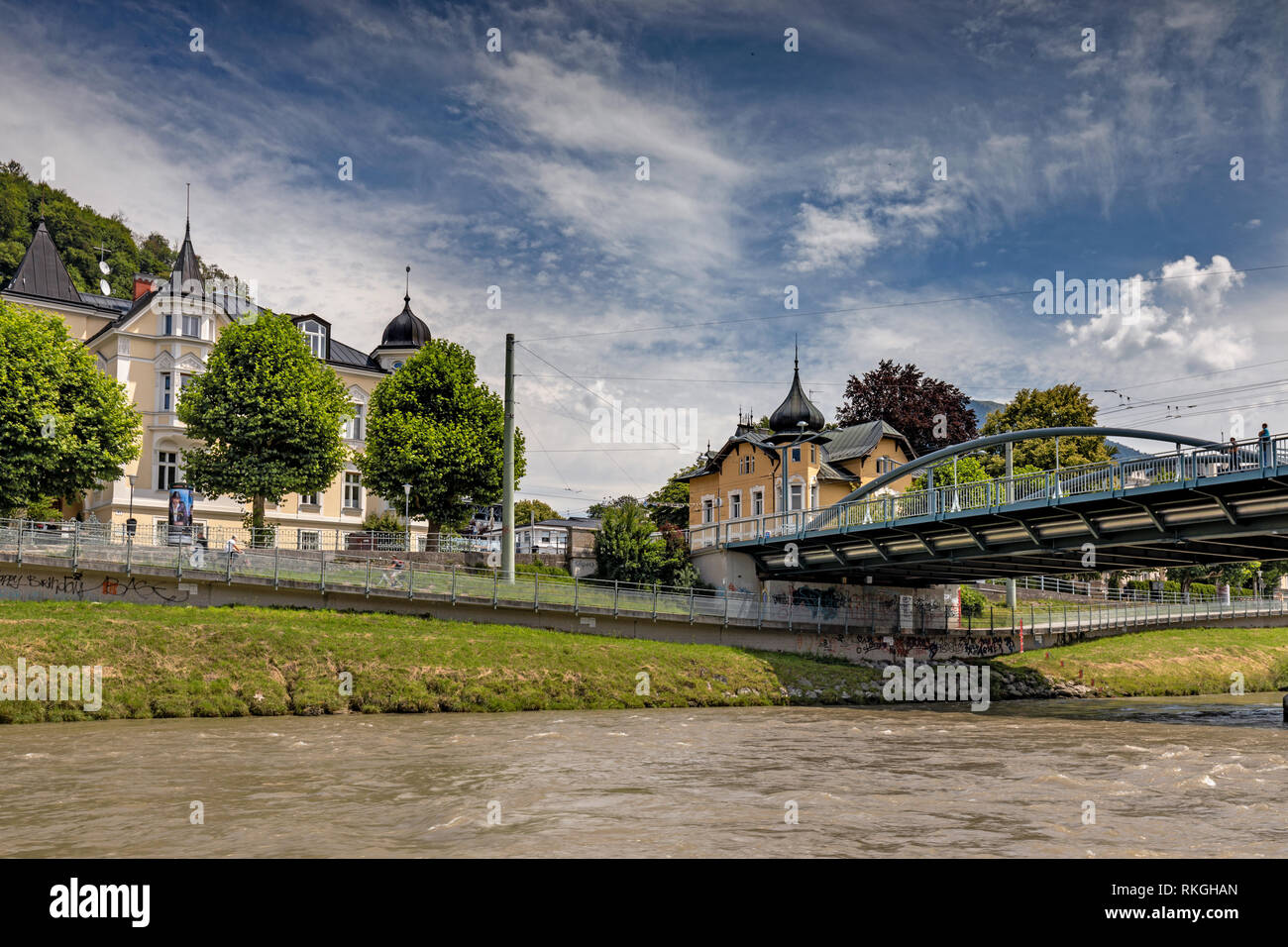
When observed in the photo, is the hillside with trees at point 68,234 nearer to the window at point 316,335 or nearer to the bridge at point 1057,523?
the window at point 316,335

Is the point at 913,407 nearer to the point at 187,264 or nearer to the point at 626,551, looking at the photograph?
the point at 626,551

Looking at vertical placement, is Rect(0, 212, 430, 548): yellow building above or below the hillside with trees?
below

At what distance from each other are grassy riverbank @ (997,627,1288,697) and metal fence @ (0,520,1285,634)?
212 centimetres

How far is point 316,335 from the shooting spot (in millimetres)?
65938

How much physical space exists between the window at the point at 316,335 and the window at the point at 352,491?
→ 7943mm

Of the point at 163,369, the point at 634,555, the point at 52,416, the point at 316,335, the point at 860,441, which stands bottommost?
the point at 634,555

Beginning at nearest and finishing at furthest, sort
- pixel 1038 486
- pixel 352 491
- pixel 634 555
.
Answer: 1. pixel 1038 486
2. pixel 634 555
3. pixel 352 491

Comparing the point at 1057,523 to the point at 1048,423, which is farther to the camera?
the point at 1048,423

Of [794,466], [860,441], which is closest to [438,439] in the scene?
[794,466]

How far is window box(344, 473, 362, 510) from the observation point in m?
64.6

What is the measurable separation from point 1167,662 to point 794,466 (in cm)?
2399

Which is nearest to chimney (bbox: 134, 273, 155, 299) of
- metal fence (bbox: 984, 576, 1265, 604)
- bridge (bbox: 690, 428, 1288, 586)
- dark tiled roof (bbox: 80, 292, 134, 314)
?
dark tiled roof (bbox: 80, 292, 134, 314)

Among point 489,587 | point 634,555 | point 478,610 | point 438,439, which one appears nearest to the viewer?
point 478,610

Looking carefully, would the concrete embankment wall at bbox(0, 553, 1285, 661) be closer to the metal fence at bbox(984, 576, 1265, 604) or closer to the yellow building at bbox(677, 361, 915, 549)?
the yellow building at bbox(677, 361, 915, 549)
